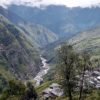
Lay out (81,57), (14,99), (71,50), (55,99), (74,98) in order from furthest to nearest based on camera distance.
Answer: (55,99) < (14,99) < (74,98) < (81,57) < (71,50)

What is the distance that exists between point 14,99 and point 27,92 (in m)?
8.32

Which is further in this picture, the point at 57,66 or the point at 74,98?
the point at 74,98

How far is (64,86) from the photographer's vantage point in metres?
108

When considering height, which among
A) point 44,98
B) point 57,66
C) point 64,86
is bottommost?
point 44,98

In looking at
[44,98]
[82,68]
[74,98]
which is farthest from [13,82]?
[82,68]

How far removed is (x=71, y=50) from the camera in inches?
4131

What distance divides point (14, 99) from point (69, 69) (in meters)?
74.1

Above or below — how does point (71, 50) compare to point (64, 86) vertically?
above

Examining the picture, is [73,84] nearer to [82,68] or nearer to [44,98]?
[82,68]

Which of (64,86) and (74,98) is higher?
(64,86)

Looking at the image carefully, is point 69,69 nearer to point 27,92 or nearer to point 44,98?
point 27,92

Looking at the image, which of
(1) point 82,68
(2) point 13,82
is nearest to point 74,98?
(1) point 82,68

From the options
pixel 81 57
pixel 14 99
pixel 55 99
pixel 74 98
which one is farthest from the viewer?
pixel 55 99

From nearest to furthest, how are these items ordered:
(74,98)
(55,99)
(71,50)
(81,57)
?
(71,50), (81,57), (74,98), (55,99)
